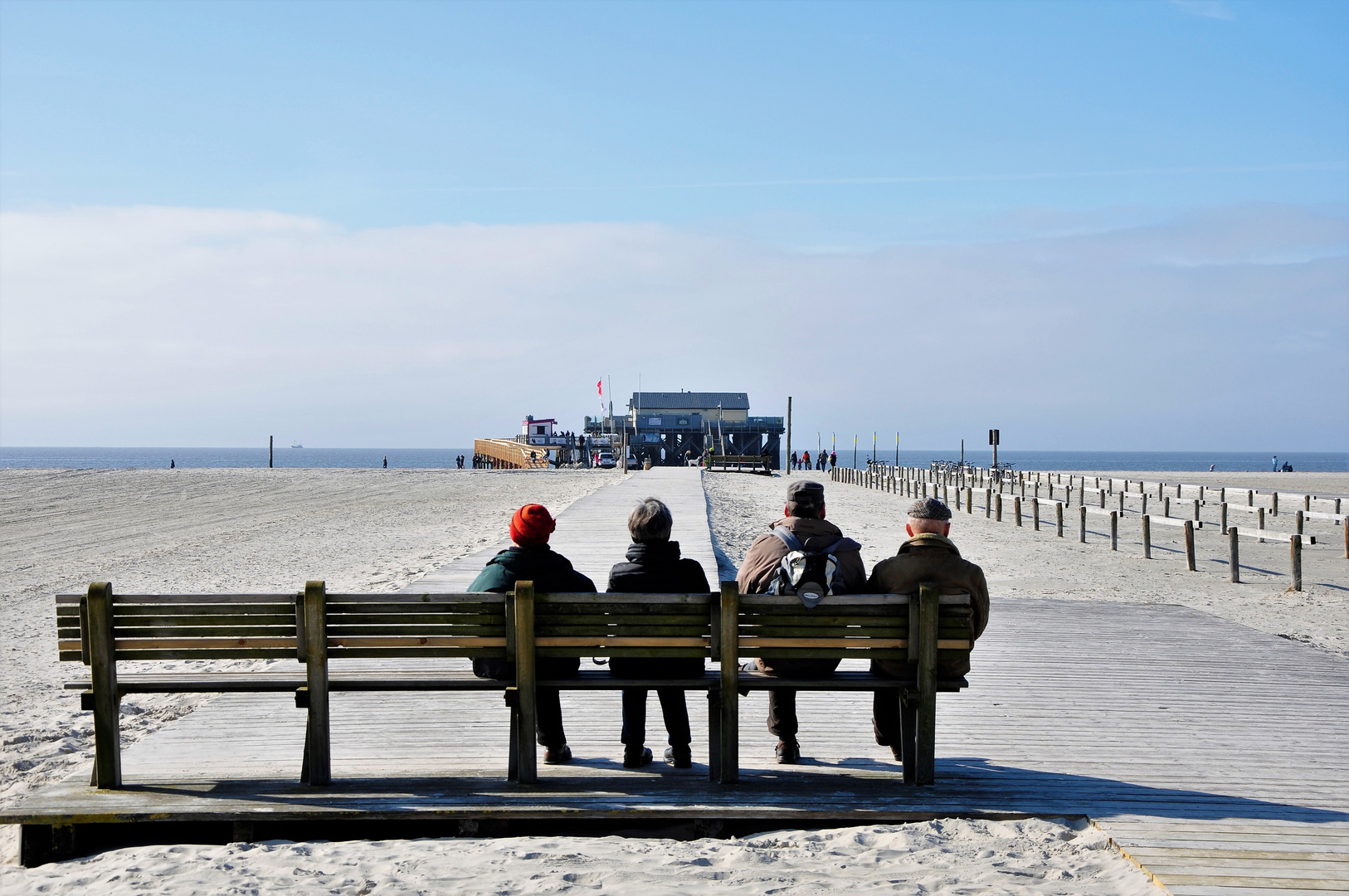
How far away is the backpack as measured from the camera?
468 cm

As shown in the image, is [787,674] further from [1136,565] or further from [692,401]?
[692,401]

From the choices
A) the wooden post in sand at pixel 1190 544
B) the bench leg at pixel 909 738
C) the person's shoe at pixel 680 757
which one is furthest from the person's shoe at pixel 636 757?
the wooden post in sand at pixel 1190 544

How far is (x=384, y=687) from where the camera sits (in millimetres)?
4680

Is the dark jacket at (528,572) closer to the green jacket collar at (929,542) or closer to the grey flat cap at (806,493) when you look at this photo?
the grey flat cap at (806,493)

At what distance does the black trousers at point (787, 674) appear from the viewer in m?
4.87

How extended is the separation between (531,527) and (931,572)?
1917 millimetres

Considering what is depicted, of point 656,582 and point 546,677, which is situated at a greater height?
point 656,582

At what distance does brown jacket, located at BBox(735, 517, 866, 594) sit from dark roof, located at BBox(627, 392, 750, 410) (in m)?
74.1

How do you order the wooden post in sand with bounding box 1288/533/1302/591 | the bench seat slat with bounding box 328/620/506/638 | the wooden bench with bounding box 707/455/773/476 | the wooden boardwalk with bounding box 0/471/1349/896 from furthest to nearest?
the wooden bench with bounding box 707/455/773/476 < the wooden post in sand with bounding box 1288/533/1302/591 < the bench seat slat with bounding box 328/620/506/638 < the wooden boardwalk with bounding box 0/471/1349/896

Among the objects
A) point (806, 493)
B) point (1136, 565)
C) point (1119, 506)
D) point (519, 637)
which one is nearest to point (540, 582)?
point (519, 637)

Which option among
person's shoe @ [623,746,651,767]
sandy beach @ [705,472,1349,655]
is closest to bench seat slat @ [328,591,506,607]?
person's shoe @ [623,746,651,767]

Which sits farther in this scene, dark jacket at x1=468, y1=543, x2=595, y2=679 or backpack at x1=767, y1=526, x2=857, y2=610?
dark jacket at x1=468, y1=543, x2=595, y2=679

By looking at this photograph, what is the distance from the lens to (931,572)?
16.0 feet

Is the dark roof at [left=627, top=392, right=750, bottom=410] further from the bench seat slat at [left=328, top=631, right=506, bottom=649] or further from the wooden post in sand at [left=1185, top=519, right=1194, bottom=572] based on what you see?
the bench seat slat at [left=328, top=631, right=506, bottom=649]
